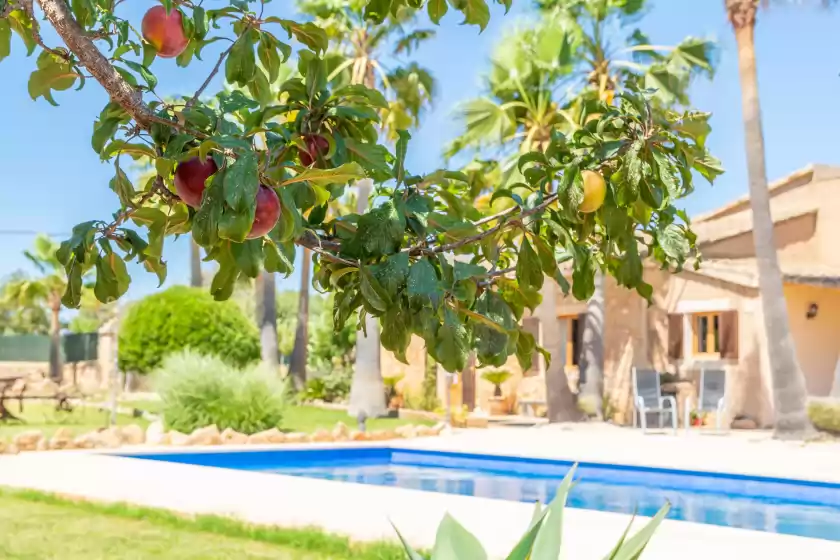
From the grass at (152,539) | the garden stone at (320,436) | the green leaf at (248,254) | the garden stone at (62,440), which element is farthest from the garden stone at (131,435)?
the green leaf at (248,254)

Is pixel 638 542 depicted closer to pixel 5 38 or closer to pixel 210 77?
pixel 210 77

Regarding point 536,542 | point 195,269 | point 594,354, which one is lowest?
A: point 536,542

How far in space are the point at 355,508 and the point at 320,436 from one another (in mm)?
8764

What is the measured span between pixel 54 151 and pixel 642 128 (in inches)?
3987

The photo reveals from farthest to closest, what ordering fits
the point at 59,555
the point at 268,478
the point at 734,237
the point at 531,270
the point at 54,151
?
the point at 54,151 → the point at 734,237 → the point at 268,478 → the point at 59,555 → the point at 531,270

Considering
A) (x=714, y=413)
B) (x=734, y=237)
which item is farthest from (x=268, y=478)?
(x=734, y=237)

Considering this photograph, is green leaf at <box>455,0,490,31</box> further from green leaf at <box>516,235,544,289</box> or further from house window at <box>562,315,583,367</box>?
house window at <box>562,315,583,367</box>

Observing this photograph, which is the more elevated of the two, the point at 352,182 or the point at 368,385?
the point at 352,182

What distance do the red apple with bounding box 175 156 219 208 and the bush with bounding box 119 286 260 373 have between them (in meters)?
21.1

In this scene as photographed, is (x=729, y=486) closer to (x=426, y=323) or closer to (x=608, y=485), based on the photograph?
(x=608, y=485)

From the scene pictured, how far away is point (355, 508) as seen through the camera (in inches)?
348

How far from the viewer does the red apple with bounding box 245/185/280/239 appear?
5.45 ft

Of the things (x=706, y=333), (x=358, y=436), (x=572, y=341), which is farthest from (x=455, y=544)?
(x=572, y=341)

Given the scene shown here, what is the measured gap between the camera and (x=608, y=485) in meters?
13.9
